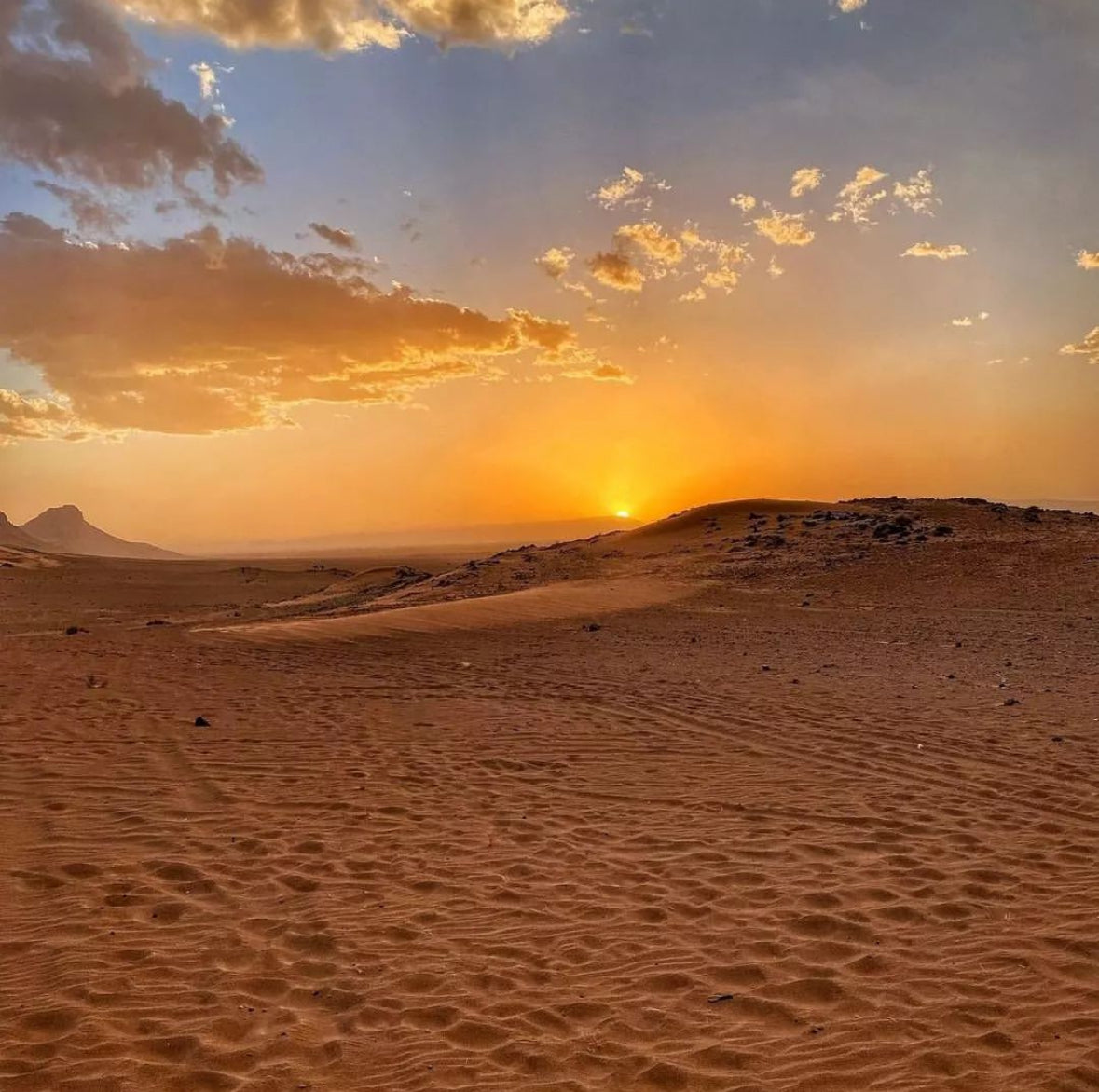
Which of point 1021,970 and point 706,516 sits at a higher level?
point 706,516

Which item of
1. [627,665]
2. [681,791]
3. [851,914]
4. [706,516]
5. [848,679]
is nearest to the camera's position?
[851,914]

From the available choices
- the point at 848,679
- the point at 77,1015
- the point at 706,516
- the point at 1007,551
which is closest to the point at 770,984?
the point at 77,1015

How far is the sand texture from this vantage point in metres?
4.59

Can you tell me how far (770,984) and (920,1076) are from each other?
109cm

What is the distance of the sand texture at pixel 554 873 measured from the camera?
4594 millimetres

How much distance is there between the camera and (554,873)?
277 inches

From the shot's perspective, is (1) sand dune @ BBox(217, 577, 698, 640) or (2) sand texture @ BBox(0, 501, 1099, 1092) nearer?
(2) sand texture @ BBox(0, 501, 1099, 1092)

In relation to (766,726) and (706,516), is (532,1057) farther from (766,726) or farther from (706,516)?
(706,516)

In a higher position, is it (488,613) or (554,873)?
(488,613)

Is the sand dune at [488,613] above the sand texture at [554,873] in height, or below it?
above

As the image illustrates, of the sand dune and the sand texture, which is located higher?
the sand dune

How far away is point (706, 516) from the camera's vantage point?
152 feet

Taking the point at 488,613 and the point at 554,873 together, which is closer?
the point at 554,873

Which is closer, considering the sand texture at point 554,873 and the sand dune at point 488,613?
the sand texture at point 554,873
